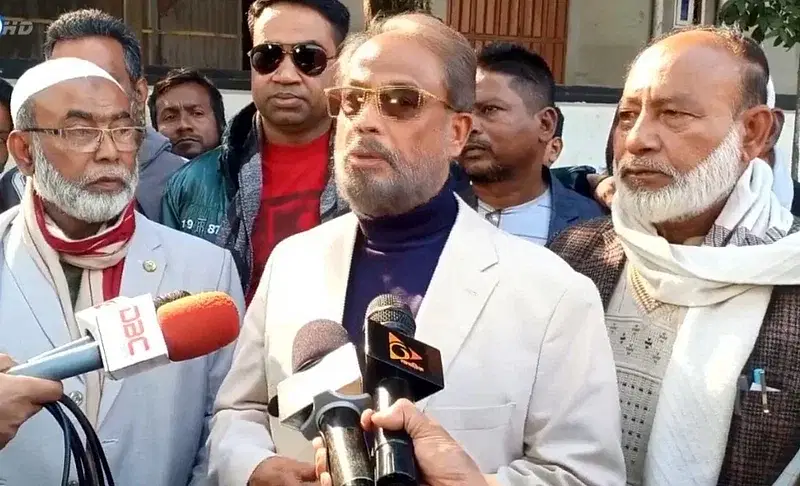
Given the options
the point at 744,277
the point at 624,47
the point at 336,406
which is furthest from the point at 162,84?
the point at 624,47

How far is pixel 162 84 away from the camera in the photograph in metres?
5.74

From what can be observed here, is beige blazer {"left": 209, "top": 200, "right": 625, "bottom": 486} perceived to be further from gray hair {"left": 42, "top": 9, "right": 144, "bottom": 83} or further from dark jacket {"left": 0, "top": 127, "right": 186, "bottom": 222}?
gray hair {"left": 42, "top": 9, "right": 144, "bottom": 83}

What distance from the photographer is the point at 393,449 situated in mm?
1479

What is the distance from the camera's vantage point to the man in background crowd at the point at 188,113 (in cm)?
548

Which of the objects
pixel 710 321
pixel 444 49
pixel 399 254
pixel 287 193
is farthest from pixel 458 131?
pixel 287 193

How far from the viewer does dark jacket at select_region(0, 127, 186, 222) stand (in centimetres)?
387

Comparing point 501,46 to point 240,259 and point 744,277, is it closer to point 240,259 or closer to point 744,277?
point 240,259

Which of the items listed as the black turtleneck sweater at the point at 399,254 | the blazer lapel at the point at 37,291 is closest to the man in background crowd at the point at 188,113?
the blazer lapel at the point at 37,291

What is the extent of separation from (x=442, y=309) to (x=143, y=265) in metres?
0.95

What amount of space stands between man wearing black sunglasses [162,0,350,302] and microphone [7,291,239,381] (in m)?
1.39

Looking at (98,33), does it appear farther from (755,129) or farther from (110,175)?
(755,129)

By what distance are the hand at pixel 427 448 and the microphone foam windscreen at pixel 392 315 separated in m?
0.17

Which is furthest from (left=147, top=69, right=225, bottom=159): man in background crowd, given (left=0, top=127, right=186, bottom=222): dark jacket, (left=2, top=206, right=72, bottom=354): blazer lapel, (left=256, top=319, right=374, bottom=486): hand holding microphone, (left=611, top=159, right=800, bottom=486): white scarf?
(left=256, top=319, right=374, bottom=486): hand holding microphone

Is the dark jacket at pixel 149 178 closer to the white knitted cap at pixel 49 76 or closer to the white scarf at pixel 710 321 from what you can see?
the white knitted cap at pixel 49 76
